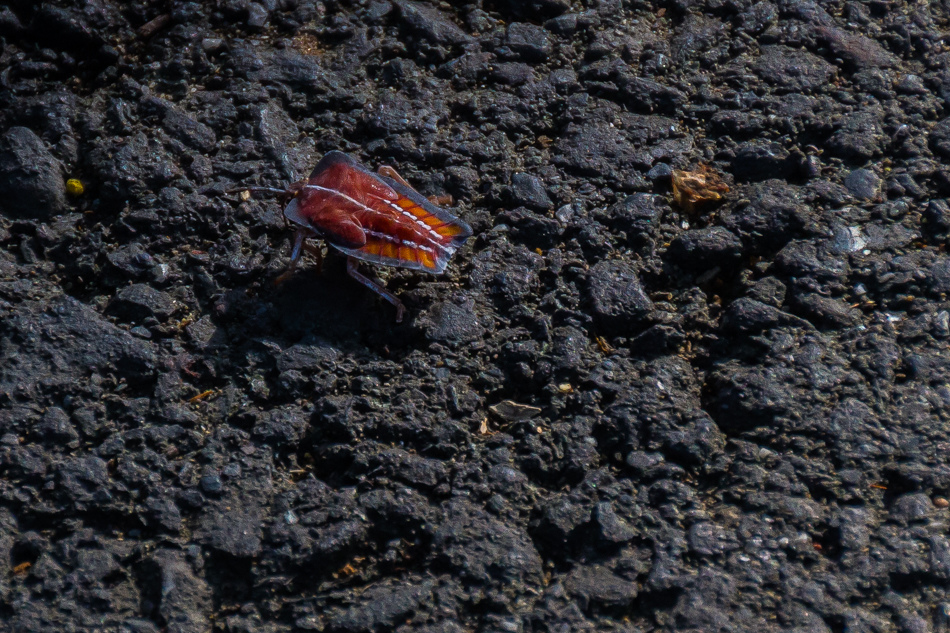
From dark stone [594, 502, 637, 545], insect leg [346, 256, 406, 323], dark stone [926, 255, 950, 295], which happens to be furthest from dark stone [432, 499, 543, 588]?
dark stone [926, 255, 950, 295]

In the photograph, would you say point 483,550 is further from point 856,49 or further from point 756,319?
point 856,49

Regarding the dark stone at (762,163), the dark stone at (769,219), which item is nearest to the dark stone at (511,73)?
the dark stone at (762,163)

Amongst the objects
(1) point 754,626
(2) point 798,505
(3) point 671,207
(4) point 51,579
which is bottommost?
(4) point 51,579

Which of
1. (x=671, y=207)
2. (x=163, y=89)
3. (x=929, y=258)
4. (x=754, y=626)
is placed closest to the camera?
(x=754, y=626)

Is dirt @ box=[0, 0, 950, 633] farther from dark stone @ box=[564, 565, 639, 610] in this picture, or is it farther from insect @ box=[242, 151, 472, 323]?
insect @ box=[242, 151, 472, 323]

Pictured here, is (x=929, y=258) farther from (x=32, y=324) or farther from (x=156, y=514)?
(x=32, y=324)

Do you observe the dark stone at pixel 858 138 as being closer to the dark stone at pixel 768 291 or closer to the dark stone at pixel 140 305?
the dark stone at pixel 768 291

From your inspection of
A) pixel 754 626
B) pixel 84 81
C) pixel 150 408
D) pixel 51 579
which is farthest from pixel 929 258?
pixel 84 81

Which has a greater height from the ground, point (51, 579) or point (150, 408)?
point (150, 408)
